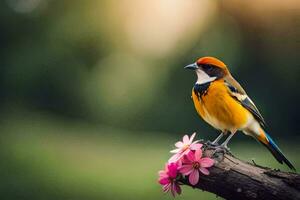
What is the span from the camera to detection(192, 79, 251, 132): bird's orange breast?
3367mm

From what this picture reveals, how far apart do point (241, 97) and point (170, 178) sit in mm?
810

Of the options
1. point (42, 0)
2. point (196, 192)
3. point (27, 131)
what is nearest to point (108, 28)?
point (42, 0)

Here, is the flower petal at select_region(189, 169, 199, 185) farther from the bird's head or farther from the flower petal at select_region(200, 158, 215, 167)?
the bird's head

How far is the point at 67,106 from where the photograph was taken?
48.4 feet

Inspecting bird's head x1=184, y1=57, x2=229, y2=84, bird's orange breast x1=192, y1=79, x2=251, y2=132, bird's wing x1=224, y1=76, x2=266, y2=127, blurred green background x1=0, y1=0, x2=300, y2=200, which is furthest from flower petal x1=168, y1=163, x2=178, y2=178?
blurred green background x1=0, y1=0, x2=300, y2=200

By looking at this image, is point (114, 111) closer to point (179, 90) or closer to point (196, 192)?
Answer: point (179, 90)

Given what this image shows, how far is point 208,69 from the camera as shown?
327cm

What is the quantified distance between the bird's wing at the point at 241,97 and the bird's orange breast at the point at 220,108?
0.03 m

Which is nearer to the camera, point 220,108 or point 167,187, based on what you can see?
point 167,187

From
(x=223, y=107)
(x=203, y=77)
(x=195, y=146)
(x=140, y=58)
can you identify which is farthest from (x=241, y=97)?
(x=140, y=58)

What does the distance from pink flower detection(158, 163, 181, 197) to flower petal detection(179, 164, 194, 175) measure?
3 cm

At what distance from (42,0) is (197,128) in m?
3.70

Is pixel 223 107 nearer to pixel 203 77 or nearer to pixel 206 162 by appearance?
pixel 203 77

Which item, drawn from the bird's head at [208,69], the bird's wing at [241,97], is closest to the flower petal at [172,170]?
the bird's head at [208,69]
